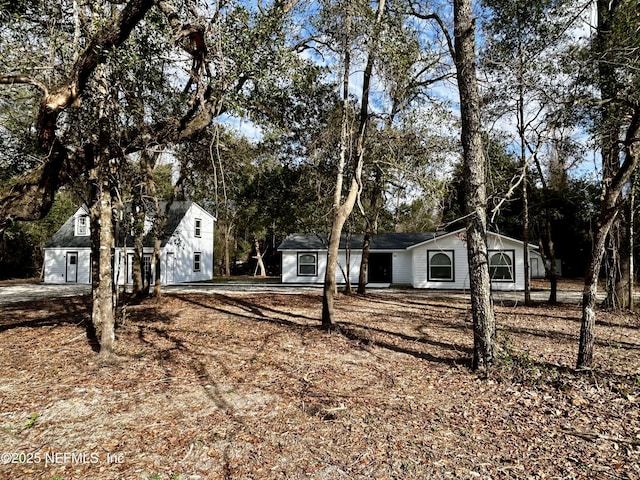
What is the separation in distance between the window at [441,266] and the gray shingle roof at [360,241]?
2019mm

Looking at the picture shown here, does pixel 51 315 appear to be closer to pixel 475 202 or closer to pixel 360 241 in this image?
pixel 475 202

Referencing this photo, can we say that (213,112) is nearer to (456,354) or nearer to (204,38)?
(204,38)

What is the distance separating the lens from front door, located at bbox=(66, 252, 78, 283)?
82.5ft

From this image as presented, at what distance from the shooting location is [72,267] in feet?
82.8

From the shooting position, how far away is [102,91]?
20.2 ft

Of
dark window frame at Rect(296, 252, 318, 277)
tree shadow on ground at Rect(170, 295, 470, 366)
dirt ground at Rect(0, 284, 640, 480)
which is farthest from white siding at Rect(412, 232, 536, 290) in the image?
dirt ground at Rect(0, 284, 640, 480)

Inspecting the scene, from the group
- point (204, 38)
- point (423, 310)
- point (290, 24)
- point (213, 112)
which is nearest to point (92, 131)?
point (213, 112)

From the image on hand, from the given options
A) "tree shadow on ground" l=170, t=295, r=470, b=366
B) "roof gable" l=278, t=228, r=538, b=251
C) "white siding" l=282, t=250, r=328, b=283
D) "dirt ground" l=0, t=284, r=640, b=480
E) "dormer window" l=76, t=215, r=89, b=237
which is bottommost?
"dirt ground" l=0, t=284, r=640, b=480

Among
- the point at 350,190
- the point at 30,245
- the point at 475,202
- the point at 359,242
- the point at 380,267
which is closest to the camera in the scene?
the point at 475,202

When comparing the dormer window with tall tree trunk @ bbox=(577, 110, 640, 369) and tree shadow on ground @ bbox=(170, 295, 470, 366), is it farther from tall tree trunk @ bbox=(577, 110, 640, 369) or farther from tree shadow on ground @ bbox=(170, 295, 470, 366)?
tall tree trunk @ bbox=(577, 110, 640, 369)

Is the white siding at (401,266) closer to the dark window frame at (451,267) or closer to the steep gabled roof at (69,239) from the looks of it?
the dark window frame at (451,267)

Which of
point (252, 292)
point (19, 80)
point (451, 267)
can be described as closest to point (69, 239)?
point (252, 292)

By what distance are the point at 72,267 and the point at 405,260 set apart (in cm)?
2065

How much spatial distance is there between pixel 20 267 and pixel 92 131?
96.6 feet
